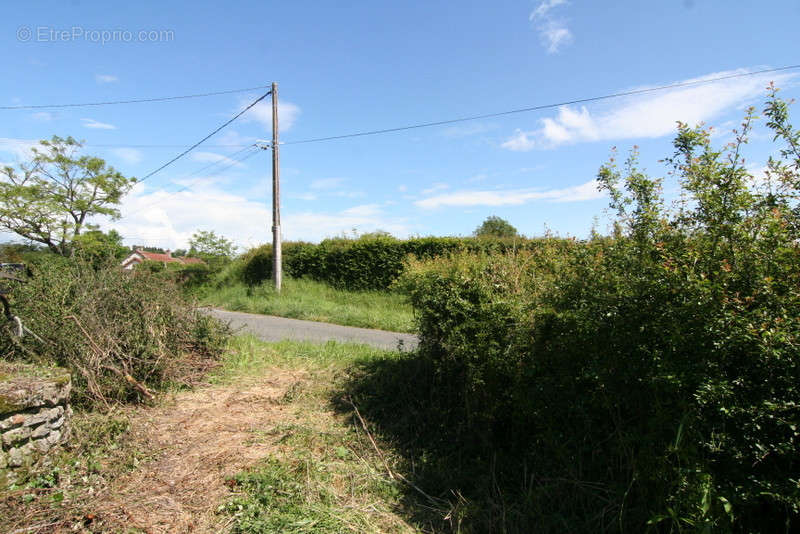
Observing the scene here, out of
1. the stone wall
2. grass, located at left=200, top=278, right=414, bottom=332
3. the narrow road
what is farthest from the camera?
grass, located at left=200, top=278, right=414, bottom=332

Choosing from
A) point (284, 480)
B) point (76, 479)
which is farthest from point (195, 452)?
point (284, 480)

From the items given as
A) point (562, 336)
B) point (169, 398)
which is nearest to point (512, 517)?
point (562, 336)

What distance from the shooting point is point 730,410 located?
2.23 m

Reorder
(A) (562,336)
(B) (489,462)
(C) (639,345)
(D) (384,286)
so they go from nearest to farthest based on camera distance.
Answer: (C) (639,345)
(A) (562,336)
(B) (489,462)
(D) (384,286)

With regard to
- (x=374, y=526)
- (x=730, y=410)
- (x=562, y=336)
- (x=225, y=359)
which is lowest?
(x=374, y=526)

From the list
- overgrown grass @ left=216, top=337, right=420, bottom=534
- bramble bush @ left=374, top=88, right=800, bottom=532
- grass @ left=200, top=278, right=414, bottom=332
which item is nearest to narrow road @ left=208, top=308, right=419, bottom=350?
grass @ left=200, top=278, right=414, bottom=332

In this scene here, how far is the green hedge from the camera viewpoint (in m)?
14.0

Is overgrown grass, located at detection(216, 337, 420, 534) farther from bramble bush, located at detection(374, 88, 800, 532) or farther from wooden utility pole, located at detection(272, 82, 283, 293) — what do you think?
wooden utility pole, located at detection(272, 82, 283, 293)

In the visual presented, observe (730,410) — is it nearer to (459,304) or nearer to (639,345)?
(639,345)

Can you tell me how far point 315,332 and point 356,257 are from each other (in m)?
6.13

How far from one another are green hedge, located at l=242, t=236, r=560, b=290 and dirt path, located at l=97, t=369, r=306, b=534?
8.01 m

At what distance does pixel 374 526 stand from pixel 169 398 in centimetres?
365

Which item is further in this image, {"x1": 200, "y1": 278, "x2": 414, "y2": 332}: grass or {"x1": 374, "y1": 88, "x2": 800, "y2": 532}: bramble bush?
{"x1": 200, "y1": 278, "x2": 414, "y2": 332}: grass

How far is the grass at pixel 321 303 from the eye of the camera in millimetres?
11539
